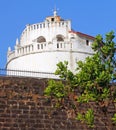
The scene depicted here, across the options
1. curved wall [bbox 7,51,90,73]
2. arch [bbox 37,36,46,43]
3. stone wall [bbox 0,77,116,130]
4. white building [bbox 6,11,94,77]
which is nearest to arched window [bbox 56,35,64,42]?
white building [bbox 6,11,94,77]

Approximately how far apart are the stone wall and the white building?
33.5 ft

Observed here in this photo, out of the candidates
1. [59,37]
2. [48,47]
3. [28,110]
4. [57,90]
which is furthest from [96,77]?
[59,37]

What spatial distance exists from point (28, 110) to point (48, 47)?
1286cm

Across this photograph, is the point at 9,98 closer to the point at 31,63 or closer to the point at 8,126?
the point at 8,126

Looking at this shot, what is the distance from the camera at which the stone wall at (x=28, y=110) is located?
2502 cm

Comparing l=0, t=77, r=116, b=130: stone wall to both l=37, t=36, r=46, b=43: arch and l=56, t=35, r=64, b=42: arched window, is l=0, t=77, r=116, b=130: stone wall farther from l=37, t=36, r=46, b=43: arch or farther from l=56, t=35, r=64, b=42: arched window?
l=37, t=36, r=46, b=43: arch

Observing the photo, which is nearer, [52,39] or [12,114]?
[12,114]

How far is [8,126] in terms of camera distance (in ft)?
81.3

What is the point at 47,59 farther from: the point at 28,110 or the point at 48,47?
the point at 28,110

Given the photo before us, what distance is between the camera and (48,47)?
125 ft

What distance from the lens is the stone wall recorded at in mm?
25016

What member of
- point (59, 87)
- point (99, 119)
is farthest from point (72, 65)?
point (59, 87)

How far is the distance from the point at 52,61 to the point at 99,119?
37.3ft

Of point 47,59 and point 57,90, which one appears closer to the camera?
point 57,90
